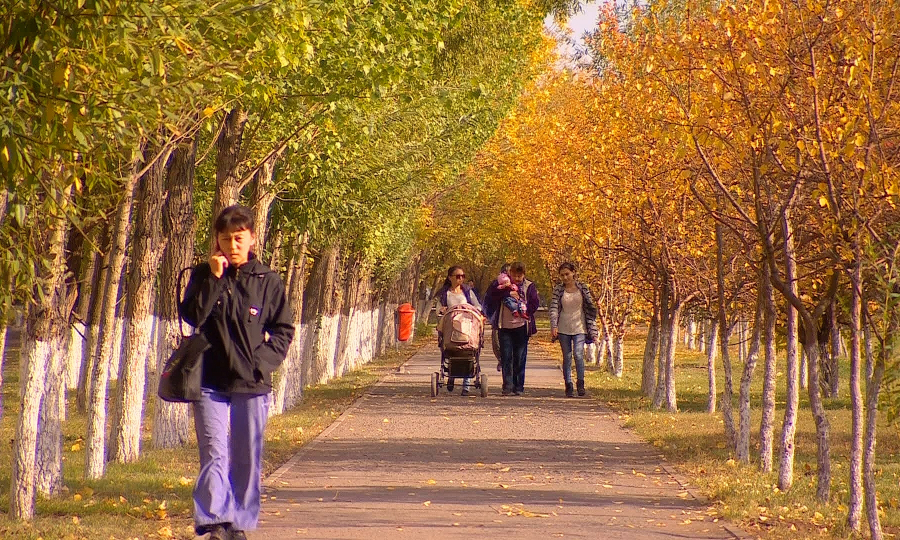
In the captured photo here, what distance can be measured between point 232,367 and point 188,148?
19.9 feet

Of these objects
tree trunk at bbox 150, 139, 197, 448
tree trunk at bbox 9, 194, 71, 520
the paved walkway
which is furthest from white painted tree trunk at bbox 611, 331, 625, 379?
tree trunk at bbox 9, 194, 71, 520

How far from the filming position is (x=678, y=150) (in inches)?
396

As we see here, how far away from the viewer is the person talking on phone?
24.8 ft

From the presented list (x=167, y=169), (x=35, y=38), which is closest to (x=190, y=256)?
(x=167, y=169)

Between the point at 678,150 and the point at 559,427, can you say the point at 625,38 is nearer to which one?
the point at 559,427

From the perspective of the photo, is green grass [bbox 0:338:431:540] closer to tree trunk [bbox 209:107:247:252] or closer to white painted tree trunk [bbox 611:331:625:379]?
tree trunk [bbox 209:107:247:252]

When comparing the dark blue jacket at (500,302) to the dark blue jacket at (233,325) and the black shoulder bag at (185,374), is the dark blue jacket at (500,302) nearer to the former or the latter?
the dark blue jacket at (233,325)

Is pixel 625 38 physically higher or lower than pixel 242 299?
higher

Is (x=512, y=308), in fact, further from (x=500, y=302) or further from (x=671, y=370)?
(x=671, y=370)

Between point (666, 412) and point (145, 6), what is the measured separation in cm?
1545

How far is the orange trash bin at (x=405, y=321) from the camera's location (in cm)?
4962

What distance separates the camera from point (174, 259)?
14078mm

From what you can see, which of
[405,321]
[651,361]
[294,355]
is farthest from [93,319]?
[405,321]

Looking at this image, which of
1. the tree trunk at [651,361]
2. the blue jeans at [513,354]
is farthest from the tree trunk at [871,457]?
the tree trunk at [651,361]
